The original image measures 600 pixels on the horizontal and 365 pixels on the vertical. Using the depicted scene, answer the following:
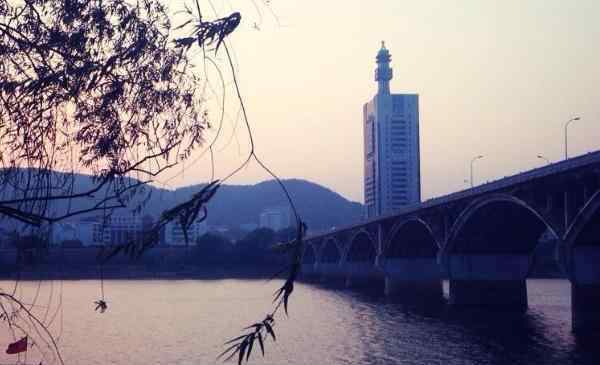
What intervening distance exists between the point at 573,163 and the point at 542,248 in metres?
90.6

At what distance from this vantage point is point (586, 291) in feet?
139

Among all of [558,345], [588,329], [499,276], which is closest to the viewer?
[558,345]

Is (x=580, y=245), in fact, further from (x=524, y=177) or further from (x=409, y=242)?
(x=409, y=242)

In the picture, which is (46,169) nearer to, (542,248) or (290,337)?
(290,337)

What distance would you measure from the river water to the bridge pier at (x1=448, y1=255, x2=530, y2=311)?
6.07 ft

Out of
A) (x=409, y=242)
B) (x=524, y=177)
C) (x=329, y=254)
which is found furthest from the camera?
(x=329, y=254)

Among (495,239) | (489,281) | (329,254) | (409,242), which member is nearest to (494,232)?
(495,239)

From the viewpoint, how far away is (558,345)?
38.9 meters

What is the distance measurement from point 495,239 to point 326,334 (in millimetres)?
23695

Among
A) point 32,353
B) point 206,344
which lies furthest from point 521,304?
point 32,353

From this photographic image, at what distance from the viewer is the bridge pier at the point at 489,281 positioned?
6003 cm

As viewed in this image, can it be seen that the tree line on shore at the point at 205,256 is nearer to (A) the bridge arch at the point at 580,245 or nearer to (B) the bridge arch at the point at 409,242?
(B) the bridge arch at the point at 409,242

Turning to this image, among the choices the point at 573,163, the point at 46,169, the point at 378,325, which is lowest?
the point at 378,325

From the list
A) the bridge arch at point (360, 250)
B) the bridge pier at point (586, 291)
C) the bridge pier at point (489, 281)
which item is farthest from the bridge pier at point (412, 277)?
the bridge pier at point (586, 291)
